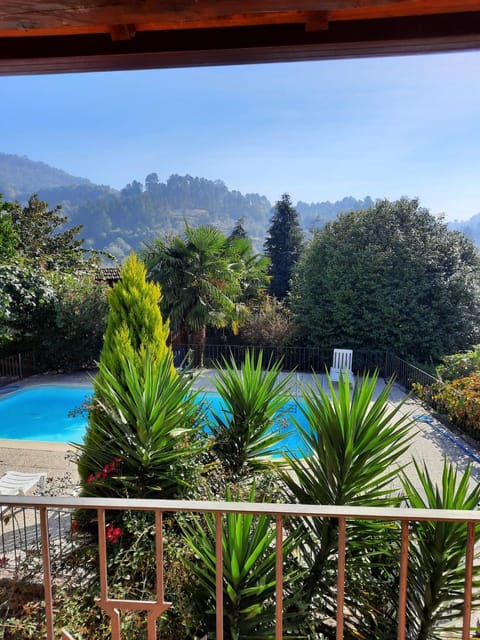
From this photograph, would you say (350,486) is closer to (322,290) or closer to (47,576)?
(47,576)

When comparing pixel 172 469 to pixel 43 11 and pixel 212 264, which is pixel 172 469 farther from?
pixel 212 264

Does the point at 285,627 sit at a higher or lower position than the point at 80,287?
lower

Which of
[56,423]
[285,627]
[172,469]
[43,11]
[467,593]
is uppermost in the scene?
[43,11]

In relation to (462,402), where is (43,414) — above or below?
below

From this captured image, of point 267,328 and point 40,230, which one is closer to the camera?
point 267,328

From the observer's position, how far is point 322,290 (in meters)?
12.4

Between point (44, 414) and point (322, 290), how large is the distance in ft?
27.5

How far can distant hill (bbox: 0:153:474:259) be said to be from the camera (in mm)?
63906

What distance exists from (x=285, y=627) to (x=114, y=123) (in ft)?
220

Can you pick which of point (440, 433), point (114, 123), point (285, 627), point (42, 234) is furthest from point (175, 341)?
point (114, 123)

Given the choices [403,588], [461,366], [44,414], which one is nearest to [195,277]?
[44,414]

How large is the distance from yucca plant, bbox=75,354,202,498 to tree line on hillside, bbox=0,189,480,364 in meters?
8.06

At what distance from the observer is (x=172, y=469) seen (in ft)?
8.14

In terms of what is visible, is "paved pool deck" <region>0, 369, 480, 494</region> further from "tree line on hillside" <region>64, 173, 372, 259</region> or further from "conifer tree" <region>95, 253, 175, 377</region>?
"tree line on hillside" <region>64, 173, 372, 259</region>
